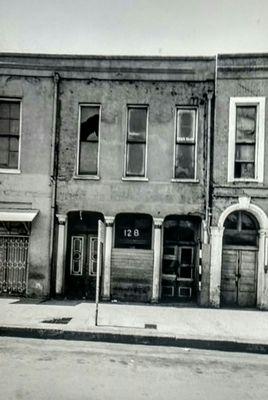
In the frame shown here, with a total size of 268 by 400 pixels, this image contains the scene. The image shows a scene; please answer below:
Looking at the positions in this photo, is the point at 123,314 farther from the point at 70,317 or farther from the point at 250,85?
the point at 250,85

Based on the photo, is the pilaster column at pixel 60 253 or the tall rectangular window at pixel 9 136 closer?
the pilaster column at pixel 60 253

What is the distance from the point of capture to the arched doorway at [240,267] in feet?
41.9

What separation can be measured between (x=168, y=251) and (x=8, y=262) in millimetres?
5271

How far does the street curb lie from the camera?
835cm

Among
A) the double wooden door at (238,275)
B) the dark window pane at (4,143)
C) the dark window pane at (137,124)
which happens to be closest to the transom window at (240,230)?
the double wooden door at (238,275)

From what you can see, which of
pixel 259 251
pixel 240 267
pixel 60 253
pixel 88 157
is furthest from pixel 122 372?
pixel 88 157

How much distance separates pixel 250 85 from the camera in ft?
41.9

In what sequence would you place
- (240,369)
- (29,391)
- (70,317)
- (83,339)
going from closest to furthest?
1. (29,391)
2. (240,369)
3. (83,339)
4. (70,317)


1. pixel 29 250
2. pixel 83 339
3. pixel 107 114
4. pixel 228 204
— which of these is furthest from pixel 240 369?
pixel 107 114

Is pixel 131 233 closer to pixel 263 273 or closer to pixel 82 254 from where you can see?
pixel 82 254

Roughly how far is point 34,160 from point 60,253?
3169 mm

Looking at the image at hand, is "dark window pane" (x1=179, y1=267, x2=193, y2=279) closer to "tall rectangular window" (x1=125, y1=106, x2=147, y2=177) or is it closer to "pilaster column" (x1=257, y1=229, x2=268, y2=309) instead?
"pilaster column" (x1=257, y1=229, x2=268, y2=309)

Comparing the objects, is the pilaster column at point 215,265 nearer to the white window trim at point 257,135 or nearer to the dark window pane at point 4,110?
the white window trim at point 257,135

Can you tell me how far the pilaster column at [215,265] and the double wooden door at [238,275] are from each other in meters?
0.34
